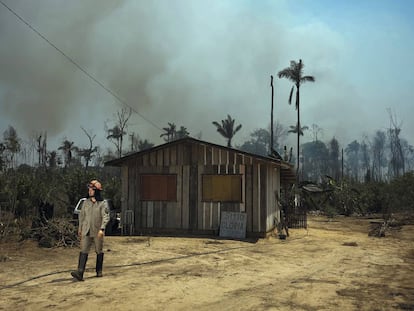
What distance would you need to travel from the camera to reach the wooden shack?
16.0m

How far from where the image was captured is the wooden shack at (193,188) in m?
16.0

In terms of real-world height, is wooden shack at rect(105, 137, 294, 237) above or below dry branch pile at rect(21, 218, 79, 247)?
above

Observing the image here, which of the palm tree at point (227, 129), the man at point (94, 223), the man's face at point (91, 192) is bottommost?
the man at point (94, 223)

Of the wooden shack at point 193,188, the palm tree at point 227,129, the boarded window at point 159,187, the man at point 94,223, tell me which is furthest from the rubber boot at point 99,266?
the palm tree at point 227,129

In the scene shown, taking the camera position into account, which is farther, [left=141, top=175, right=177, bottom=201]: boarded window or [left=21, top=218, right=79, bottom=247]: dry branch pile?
A: [left=141, top=175, right=177, bottom=201]: boarded window

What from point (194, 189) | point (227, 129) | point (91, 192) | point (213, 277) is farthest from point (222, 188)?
point (227, 129)

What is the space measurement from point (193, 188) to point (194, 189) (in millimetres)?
56

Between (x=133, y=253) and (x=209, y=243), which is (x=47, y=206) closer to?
(x=133, y=253)

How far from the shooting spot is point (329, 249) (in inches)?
527

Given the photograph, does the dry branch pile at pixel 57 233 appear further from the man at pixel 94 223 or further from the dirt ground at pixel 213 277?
the man at pixel 94 223

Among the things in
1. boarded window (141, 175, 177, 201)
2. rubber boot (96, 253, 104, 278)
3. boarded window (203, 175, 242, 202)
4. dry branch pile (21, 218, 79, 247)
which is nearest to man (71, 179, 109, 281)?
rubber boot (96, 253, 104, 278)

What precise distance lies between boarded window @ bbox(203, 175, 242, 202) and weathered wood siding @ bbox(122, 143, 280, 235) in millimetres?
171

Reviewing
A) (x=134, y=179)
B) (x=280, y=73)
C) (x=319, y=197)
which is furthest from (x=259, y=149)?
(x=134, y=179)

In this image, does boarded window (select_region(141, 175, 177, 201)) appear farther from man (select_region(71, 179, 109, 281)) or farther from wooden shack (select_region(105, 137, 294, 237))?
man (select_region(71, 179, 109, 281))
